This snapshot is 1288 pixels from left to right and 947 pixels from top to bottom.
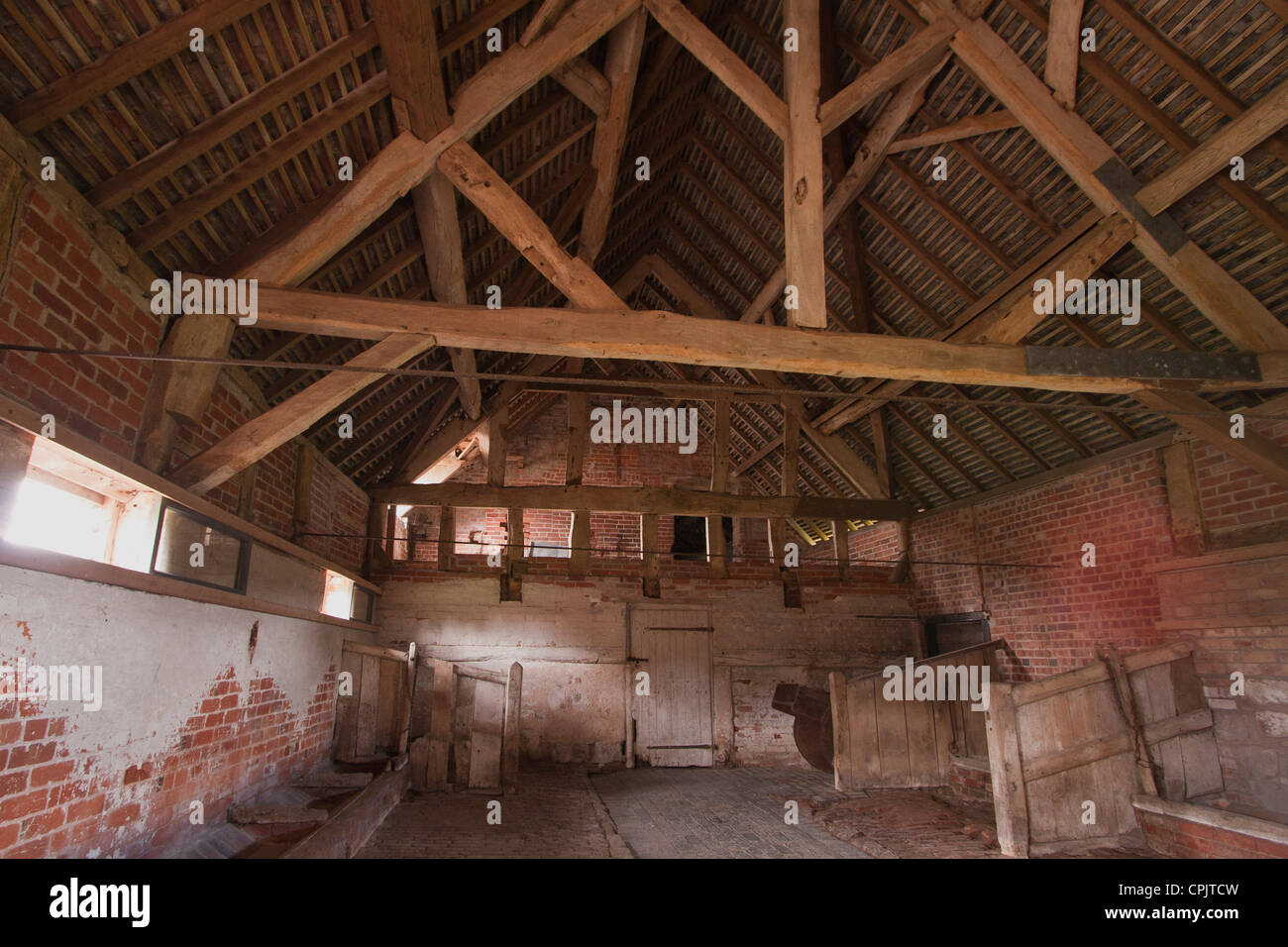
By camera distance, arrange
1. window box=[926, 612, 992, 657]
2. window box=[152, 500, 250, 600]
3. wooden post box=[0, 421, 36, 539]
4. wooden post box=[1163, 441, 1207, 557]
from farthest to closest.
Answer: window box=[926, 612, 992, 657], wooden post box=[1163, 441, 1207, 557], window box=[152, 500, 250, 600], wooden post box=[0, 421, 36, 539]

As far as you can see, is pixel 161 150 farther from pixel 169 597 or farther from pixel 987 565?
pixel 987 565

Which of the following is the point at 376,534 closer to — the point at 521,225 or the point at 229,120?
the point at 521,225

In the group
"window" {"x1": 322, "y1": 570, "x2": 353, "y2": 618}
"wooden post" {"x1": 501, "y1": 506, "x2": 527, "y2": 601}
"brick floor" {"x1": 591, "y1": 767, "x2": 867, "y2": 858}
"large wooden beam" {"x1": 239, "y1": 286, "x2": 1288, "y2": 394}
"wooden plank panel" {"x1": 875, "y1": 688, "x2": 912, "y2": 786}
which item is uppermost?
"large wooden beam" {"x1": 239, "y1": 286, "x2": 1288, "y2": 394}

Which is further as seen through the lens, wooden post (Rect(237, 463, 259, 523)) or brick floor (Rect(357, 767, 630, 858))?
wooden post (Rect(237, 463, 259, 523))

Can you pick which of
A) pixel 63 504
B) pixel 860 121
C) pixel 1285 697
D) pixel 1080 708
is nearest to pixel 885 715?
pixel 1080 708

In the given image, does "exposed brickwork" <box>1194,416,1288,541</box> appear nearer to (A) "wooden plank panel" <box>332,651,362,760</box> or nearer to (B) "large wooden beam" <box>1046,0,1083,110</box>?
(B) "large wooden beam" <box>1046,0,1083,110</box>

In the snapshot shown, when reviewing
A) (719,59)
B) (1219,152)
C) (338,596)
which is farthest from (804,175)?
(338,596)

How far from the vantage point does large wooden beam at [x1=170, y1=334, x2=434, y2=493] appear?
3.98m

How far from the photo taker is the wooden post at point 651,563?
9297mm

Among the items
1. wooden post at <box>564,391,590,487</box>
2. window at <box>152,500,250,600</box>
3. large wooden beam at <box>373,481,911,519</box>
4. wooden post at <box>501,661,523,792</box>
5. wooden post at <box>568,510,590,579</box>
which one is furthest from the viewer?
wooden post at <box>568,510,590,579</box>

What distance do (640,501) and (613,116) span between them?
4703 millimetres

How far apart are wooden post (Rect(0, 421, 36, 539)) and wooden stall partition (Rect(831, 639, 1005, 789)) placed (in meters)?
6.02

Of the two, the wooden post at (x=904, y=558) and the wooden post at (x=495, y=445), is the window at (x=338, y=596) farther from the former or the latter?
the wooden post at (x=904, y=558)

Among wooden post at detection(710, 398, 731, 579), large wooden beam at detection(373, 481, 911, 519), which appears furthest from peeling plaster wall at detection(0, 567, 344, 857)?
wooden post at detection(710, 398, 731, 579)
